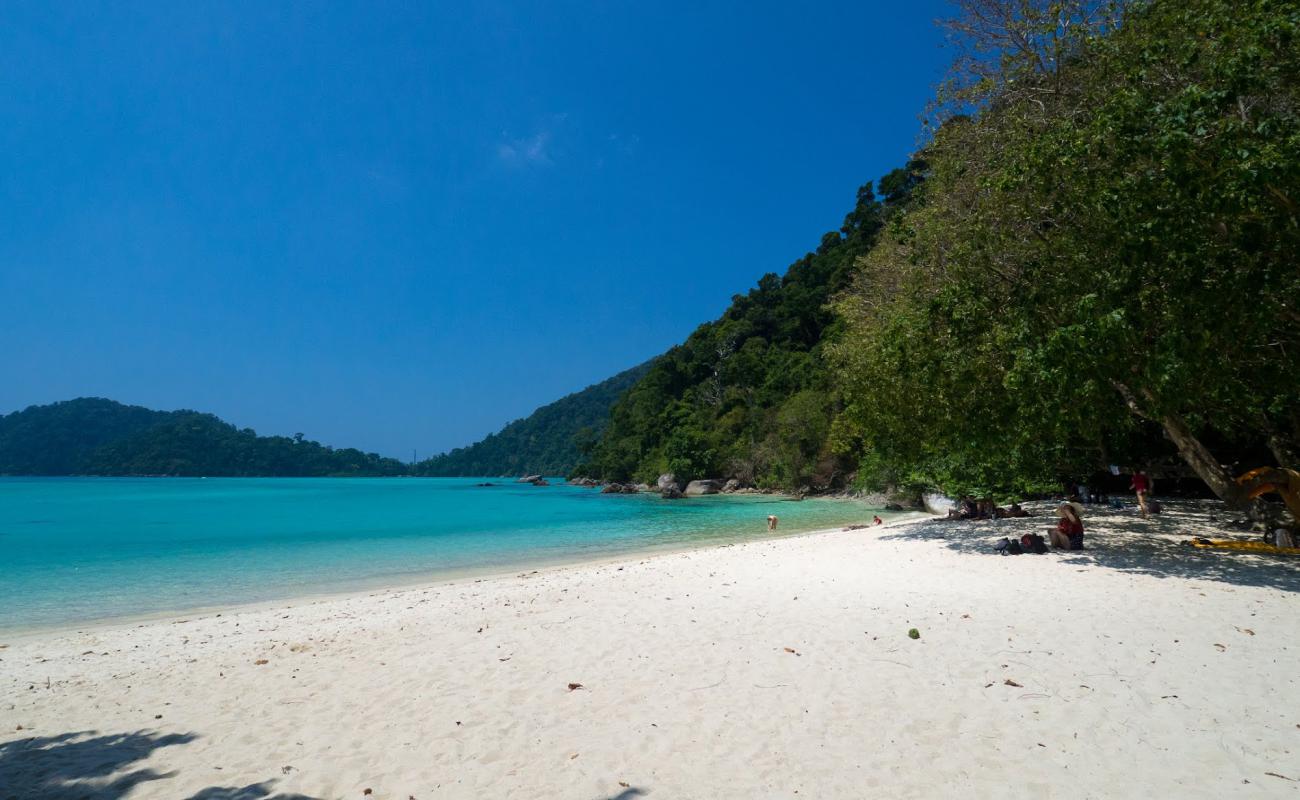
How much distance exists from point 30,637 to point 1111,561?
19.7 m

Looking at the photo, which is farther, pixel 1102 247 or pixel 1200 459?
pixel 1200 459

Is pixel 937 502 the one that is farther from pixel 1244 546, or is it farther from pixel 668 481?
pixel 668 481

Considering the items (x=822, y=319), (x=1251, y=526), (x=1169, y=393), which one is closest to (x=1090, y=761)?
(x=1169, y=393)

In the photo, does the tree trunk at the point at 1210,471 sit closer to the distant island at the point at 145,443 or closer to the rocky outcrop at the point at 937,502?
the rocky outcrop at the point at 937,502

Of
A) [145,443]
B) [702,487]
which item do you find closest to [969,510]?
[702,487]

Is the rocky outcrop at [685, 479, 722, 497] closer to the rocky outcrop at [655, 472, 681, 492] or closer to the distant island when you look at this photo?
the rocky outcrop at [655, 472, 681, 492]

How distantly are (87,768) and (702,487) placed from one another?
61003mm

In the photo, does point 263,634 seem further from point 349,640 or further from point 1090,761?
point 1090,761

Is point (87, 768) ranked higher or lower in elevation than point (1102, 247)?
lower

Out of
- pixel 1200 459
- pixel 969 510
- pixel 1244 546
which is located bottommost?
pixel 1244 546

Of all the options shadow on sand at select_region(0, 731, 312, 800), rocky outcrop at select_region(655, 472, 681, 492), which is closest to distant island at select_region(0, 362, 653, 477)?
rocky outcrop at select_region(655, 472, 681, 492)

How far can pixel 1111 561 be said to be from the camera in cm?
1119

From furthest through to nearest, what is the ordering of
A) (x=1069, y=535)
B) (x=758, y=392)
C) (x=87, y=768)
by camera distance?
(x=758, y=392), (x=1069, y=535), (x=87, y=768)

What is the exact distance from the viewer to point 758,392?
69000mm
